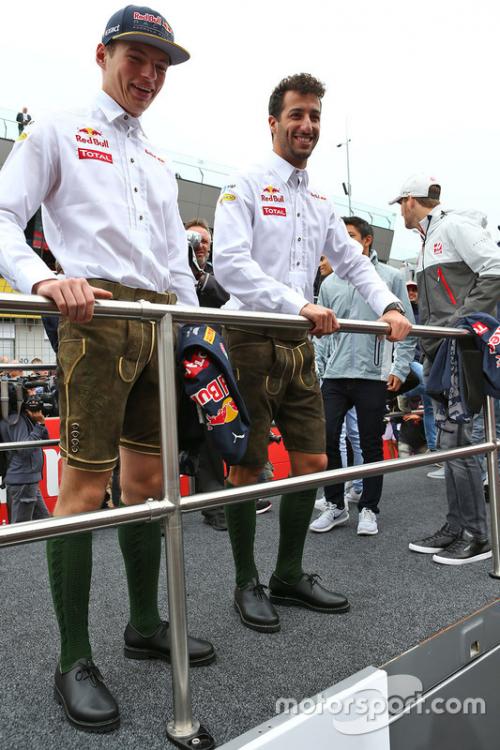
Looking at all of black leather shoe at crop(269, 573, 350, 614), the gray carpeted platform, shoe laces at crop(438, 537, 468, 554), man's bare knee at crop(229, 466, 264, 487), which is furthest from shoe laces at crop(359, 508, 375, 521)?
man's bare knee at crop(229, 466, 264, 487)

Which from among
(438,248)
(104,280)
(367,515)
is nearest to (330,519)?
(367,515)

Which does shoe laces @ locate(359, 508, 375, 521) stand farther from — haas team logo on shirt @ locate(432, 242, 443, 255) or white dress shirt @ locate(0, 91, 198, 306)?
white dress shirt @ locate(0, 91, 198, 306)

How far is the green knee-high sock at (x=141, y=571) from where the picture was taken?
4.88ft

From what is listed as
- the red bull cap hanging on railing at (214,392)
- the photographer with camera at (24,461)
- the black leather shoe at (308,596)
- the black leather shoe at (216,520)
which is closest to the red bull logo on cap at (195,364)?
the red bull cap hanging on railing at (214,392)

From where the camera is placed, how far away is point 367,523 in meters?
2.72

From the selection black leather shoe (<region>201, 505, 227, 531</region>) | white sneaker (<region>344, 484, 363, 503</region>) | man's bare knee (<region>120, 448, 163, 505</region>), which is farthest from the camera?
white sneaker (<region>344, 484, 363, 503</region>)

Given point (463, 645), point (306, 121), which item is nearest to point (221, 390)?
point (463, 645)

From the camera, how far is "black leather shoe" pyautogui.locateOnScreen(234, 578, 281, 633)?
1.64 metres

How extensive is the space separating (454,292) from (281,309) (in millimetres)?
1335

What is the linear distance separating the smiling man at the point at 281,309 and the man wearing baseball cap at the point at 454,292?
0.71 m

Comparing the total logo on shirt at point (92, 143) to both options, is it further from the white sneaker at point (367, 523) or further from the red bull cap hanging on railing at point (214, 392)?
the white sneaker at point (367, 523)

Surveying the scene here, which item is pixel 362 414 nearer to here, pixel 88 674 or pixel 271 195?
pixel 271 195

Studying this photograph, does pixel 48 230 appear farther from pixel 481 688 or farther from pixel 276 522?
pixel 276 522

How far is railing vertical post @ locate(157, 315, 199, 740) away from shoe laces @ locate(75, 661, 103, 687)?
0.67 ft
